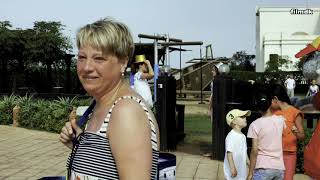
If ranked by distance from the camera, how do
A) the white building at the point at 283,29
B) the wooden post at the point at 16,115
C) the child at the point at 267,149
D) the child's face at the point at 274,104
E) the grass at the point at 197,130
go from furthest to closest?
the white building at the point at 283,29 < the wooden post at the point at 16,115 < the grass at the point at 197,130 < the child's face at the point at 274,104 < the child at the point at 267,149

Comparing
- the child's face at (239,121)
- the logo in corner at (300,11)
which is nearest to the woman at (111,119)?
the child's face at (239,121)

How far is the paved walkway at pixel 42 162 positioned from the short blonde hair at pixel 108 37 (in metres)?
5.90

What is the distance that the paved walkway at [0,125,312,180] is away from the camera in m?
8.12

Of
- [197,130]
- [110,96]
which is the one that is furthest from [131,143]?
[197,130]

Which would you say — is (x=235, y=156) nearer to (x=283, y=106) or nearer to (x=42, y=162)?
(x=283, y=106)

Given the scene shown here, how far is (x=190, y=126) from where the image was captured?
14.9 meters

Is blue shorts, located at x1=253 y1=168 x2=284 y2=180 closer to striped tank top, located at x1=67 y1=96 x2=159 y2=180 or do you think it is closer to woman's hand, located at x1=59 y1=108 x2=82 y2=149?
woman's hand, located at x1=59 y1=108 x2=82 y2=149

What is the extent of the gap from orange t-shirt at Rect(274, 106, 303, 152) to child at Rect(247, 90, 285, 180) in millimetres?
263

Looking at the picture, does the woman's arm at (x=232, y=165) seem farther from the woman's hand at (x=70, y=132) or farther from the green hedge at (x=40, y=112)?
the green hedge at (x=40, y=112)

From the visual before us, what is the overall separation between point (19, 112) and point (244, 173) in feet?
33.1

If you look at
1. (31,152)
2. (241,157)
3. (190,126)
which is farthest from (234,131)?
(190,126)

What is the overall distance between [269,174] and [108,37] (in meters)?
3.47

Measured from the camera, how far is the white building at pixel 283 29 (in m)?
68.6

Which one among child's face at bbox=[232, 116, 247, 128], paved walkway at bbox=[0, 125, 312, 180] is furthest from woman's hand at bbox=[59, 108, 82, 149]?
paved walkway at bbox=[0, 125, 312, 180]
